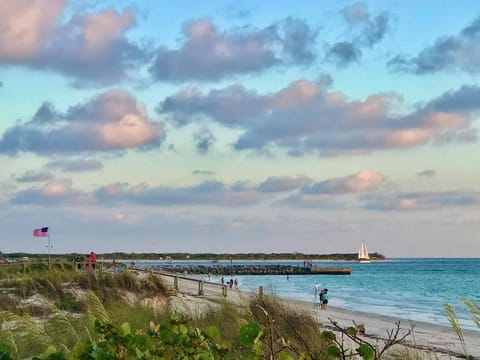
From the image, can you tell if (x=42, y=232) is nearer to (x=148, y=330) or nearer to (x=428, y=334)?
(x=428, y=334)

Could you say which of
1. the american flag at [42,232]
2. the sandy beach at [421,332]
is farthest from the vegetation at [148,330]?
the american flag at [42,232]

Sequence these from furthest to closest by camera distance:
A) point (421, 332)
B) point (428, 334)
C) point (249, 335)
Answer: point (421, 332)
point (428, 334)
point (249, 335)

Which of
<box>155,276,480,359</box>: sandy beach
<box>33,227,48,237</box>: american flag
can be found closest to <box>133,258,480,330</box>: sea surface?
<box>155,276,480,359</box>: sandy beach

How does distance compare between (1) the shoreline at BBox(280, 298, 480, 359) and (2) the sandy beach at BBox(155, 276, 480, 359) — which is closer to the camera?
(2) the sandy beach at BBox(155, 276, 480, 359)

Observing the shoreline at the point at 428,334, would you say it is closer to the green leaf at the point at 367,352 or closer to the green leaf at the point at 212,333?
the green leaf at the point at 212,333

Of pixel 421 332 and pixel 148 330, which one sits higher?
pixel 148 330

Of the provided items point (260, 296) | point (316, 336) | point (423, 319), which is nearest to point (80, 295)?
point (260, 296)

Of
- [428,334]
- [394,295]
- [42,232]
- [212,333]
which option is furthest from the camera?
[394,295]

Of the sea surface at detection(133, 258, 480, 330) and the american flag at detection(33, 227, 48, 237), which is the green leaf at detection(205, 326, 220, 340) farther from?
the american flag at detection(33, 227, 48, 237)

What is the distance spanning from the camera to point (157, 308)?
13.2 meters

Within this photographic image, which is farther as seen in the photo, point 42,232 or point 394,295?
point 394,295

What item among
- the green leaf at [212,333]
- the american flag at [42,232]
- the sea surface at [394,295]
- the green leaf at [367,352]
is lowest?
the sea surface at [394,295]

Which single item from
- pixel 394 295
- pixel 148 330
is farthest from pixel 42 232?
pixel 148 330

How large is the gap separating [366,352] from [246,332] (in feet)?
1.89
